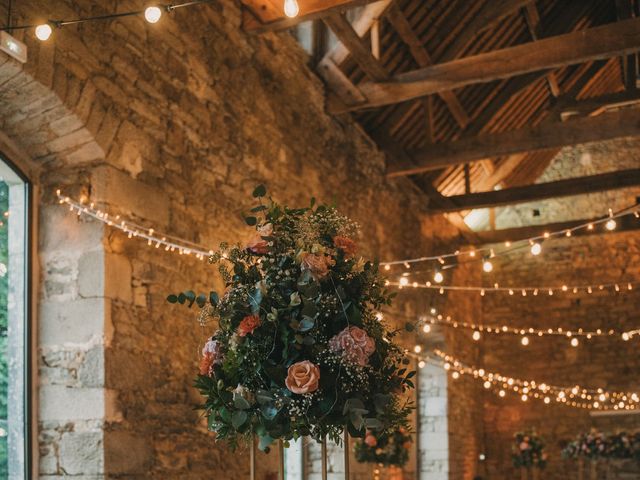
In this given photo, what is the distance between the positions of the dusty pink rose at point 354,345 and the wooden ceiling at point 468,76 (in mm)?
3025

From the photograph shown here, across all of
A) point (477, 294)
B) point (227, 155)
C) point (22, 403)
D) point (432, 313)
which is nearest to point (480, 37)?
point (432, 313)

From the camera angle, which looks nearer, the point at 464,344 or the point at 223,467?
the point at 223,467

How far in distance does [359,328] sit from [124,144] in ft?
7.45

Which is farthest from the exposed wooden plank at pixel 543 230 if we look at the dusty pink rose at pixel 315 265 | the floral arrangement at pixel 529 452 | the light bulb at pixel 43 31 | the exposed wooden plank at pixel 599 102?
the dusty pink rose at pixel 315 265

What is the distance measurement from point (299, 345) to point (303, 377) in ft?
0.48

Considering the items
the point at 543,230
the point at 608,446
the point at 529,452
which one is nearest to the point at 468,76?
the point at 608,446

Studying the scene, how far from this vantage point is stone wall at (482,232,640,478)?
11570 mm

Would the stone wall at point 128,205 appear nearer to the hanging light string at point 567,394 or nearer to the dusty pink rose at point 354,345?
the dusty pink rose at point 354,345

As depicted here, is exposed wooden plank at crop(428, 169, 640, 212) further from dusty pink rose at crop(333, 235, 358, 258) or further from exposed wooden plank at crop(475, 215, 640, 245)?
dusty pink rose at crop(333, 235, 358, 258)

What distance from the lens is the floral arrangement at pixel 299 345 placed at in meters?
2.64

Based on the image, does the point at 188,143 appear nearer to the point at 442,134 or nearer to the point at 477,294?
the point at 442,134

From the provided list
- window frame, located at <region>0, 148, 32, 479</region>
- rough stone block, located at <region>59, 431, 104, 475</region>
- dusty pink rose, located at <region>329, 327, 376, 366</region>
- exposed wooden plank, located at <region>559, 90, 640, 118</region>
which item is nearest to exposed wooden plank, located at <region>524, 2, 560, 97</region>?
exposed wooden plank, located at <region>559, 90, 640, 118</region>

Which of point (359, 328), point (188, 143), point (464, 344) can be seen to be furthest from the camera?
point (464, 344)

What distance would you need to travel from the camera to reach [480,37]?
8.41 m
